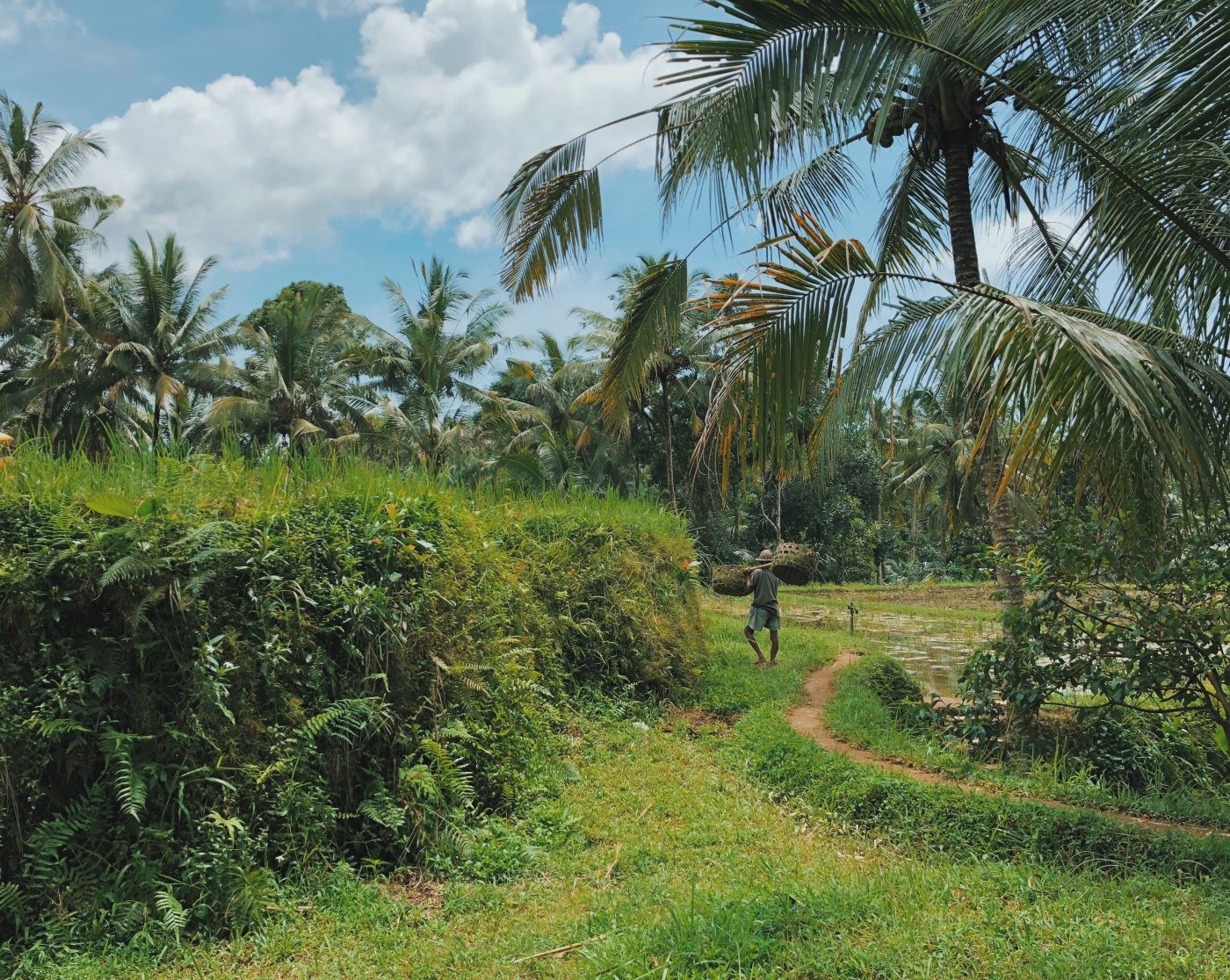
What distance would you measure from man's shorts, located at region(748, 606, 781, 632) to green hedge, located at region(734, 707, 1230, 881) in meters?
4.70

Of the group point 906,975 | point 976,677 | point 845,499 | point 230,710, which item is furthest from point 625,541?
point 845,499

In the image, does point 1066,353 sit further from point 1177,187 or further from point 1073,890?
point 1073,890

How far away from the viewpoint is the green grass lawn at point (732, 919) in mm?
3146

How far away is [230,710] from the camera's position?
4.05 metres

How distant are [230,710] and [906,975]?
322cm

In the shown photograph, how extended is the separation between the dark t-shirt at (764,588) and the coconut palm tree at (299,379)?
54.9 feet

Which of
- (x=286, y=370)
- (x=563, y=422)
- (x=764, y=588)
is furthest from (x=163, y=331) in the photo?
(x=764, y=588)

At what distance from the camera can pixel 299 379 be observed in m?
26.5

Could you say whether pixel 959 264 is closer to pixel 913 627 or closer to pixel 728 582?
pixel 913 627

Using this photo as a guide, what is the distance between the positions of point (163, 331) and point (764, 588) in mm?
22799

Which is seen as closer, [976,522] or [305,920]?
[305,920]

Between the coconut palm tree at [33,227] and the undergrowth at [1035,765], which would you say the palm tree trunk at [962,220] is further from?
the coconut palm tree at [33,227]

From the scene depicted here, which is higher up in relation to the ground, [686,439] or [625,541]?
[686,439]

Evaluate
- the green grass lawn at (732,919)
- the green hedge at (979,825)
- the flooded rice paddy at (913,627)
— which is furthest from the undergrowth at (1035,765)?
the flooded rice paddy at (913,627)
